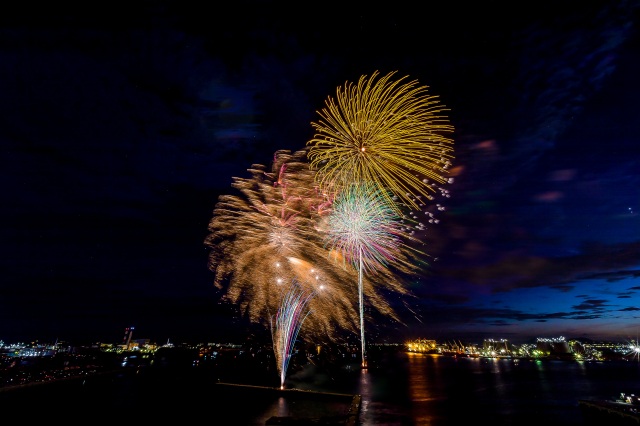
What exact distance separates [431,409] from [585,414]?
16.2 meters

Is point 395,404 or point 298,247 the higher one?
point 298,247

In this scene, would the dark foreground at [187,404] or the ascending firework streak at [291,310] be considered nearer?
the dark foreground at [187,404]

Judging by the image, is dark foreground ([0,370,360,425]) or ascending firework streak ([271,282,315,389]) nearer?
dark foreground ([0,370,360,425])

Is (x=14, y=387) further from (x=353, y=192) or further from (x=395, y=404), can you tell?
(x=353, y=192)

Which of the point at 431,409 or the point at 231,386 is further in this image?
the point at 231,386

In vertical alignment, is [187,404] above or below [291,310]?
below

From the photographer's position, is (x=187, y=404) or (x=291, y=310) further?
(x=187, y=404)

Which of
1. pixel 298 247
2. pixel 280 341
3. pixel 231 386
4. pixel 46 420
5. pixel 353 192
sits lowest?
pixel 46 420

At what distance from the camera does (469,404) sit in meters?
40.9

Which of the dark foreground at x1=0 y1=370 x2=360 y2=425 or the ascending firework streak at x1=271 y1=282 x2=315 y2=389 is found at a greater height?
the ascending firework streak at x1=271 y1=282 x2=315 y2=389

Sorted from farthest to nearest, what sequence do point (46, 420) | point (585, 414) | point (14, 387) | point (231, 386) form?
point (14, 387)
point (231, 386)
point (585, 414)
point (46, 420)

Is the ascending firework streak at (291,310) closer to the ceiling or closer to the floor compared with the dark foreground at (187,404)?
closer to the ceiling

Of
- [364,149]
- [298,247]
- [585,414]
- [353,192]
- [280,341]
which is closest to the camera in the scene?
[364,149]

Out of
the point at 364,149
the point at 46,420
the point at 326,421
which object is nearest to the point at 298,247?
the point at 364,149
